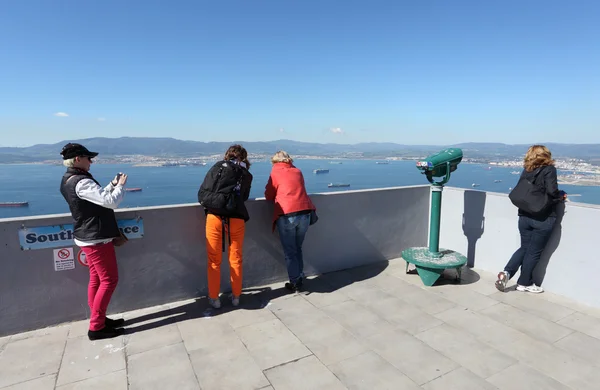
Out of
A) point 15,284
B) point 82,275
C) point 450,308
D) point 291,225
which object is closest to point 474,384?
point 450,308

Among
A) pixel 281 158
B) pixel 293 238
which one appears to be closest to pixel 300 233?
pixel 293 238

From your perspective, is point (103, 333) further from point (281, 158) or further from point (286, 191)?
point (281, 158)

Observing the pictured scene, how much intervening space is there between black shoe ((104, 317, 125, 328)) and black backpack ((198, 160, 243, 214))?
4.15 ft

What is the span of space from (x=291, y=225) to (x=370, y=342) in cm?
138

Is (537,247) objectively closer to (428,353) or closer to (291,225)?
(428,353)

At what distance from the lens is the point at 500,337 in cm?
273

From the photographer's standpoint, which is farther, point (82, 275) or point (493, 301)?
point (493, 301)

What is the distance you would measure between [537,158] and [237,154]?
3111mm

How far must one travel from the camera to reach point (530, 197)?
3.40 m

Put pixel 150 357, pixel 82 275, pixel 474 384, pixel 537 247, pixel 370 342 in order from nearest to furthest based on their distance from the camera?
pixel 474 384, pixel 150 357, pixel 370 342, pixel 82 275, pixel 537 247

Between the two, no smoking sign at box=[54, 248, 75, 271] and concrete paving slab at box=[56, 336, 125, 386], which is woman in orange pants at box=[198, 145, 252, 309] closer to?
concrete paving slab at box=[56, 336, 125, 386]

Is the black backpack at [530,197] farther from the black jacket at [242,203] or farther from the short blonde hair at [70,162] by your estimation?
the short blonde hair at [70,162]

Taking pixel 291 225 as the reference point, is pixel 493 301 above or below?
below

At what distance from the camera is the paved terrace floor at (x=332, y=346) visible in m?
2.19
